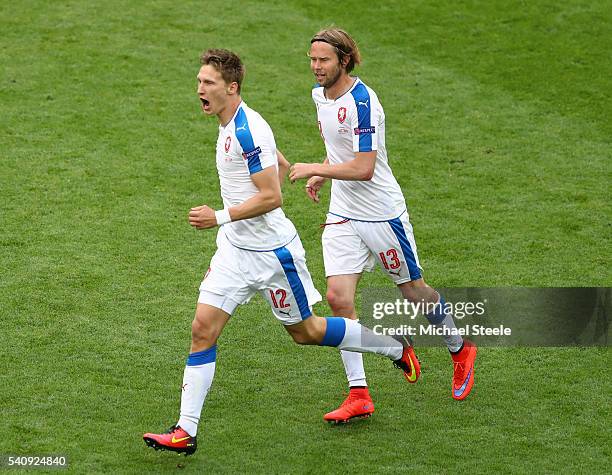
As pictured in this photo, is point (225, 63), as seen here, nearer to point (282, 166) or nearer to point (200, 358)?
point (282, 166)

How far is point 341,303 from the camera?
723 centimetres

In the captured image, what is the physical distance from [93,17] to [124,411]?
765 centimetres

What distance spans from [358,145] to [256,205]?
97cm

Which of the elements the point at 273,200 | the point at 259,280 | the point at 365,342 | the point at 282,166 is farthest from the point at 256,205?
the point at 365,342

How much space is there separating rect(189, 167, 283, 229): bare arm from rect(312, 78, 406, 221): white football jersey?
0.82 meters

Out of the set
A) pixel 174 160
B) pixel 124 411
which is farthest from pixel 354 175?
pixel 174 160

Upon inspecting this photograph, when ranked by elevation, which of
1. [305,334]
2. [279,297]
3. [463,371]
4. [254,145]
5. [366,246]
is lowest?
[463,371]

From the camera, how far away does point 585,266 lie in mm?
9195

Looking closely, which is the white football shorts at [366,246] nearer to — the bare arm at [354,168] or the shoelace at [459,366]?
the bare arm at [354,168]

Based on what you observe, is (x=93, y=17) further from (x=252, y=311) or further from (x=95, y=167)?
(x=252, y=311)

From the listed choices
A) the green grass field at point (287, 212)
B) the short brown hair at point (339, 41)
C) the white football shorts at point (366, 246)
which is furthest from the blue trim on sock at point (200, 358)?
the short brown hair at point (339, 41)

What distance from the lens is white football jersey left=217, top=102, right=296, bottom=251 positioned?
255 inches

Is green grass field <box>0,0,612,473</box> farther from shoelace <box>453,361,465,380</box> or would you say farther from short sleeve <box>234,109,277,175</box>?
short sleeve <box>234,109,277,175</box>

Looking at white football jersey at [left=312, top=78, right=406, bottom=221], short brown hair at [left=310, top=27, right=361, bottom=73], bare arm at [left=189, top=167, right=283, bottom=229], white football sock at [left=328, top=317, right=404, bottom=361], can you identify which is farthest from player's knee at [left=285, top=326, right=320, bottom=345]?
short brown hair at [left=310, top=27, right=361, bottom=73]
